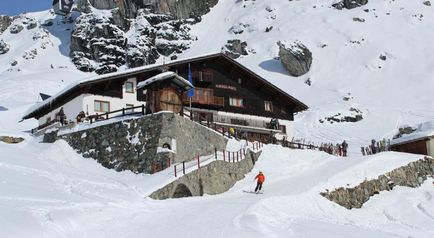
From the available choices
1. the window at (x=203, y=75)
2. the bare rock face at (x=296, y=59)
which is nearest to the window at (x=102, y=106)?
the window at (x=203, y=75)

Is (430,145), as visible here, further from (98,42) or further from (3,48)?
(3,48)

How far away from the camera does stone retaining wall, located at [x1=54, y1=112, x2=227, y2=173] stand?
3148 cm

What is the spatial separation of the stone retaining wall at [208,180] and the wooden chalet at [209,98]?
808 cm

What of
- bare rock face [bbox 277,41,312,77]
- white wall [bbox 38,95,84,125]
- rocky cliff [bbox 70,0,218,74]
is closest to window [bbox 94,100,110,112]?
white wall [bbox 38,95,84,125]

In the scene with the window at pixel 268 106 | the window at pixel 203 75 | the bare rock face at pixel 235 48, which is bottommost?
the window at pixel 268 106

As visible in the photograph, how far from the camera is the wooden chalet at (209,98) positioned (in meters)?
40.8

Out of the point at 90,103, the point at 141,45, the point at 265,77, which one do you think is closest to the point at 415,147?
the point at 90,103

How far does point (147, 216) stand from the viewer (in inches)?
821

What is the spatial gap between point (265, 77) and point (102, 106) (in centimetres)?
5014

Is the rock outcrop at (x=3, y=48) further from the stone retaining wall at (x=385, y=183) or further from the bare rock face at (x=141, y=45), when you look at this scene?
the stone retaining wall at (x=385, y=183)

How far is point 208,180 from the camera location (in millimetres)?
30000

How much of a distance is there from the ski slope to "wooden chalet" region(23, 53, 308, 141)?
18.4 feet

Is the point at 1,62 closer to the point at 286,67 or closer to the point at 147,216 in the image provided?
the point at 286,67

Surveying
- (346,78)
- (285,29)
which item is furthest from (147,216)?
(285,29)
